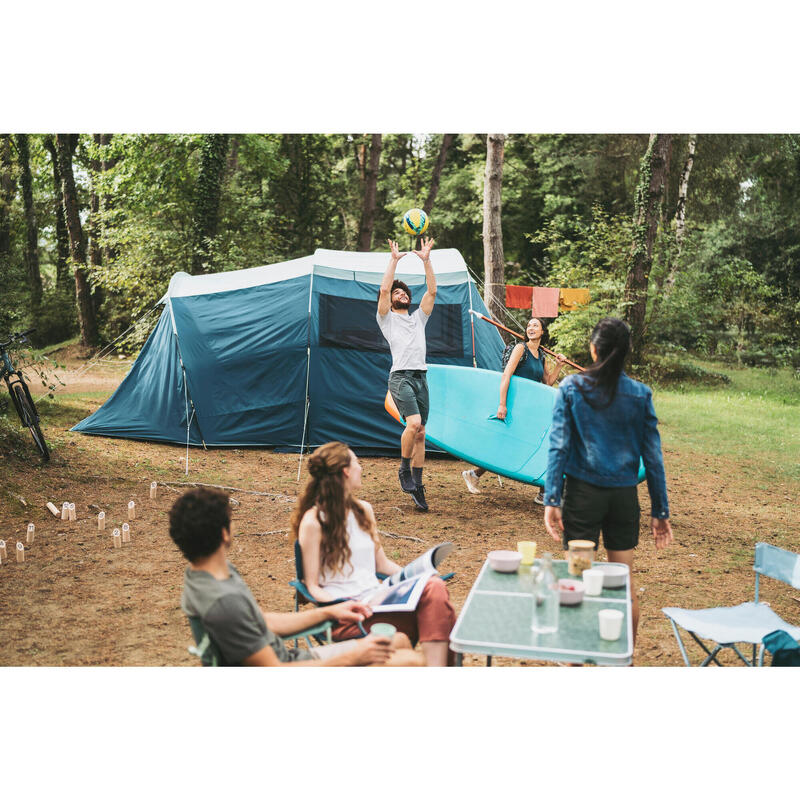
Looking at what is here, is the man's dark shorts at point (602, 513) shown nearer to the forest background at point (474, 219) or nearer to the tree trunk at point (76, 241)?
the forest background at point (474, 219)

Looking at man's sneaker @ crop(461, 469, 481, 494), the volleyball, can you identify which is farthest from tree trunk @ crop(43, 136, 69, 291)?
man's sneaker @ crop(461, 469, 481, 494)

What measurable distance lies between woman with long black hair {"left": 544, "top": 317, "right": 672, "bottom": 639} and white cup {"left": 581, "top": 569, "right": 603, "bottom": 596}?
34 centimetres

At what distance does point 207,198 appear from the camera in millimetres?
10586

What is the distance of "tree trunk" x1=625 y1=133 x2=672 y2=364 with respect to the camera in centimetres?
1041

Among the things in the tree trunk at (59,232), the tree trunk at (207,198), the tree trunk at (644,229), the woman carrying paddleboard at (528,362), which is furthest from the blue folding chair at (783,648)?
the tree trunk at (59,232)

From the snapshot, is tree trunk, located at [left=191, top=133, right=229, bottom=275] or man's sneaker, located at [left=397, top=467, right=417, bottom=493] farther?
tree trunk, located at [left=191, top=133, right=229, bottom=275]

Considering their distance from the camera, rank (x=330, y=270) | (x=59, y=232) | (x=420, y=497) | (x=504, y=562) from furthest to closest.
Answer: (x=59, y=232) < (x=330, y=270) < (x=420, y=497) < (x=504, y=562)

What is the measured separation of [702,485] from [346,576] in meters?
4.18

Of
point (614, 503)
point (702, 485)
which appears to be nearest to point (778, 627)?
point (614, 503)

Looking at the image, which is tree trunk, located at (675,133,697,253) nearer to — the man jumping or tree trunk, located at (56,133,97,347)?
tree trunk, located at (56,133,97,347)

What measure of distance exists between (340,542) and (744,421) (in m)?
7.62

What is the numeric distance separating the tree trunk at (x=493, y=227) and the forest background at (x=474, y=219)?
0.02 metres

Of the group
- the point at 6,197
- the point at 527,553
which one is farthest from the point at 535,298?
the point at 6,197

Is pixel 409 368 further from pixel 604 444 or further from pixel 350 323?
pixel 604 444
